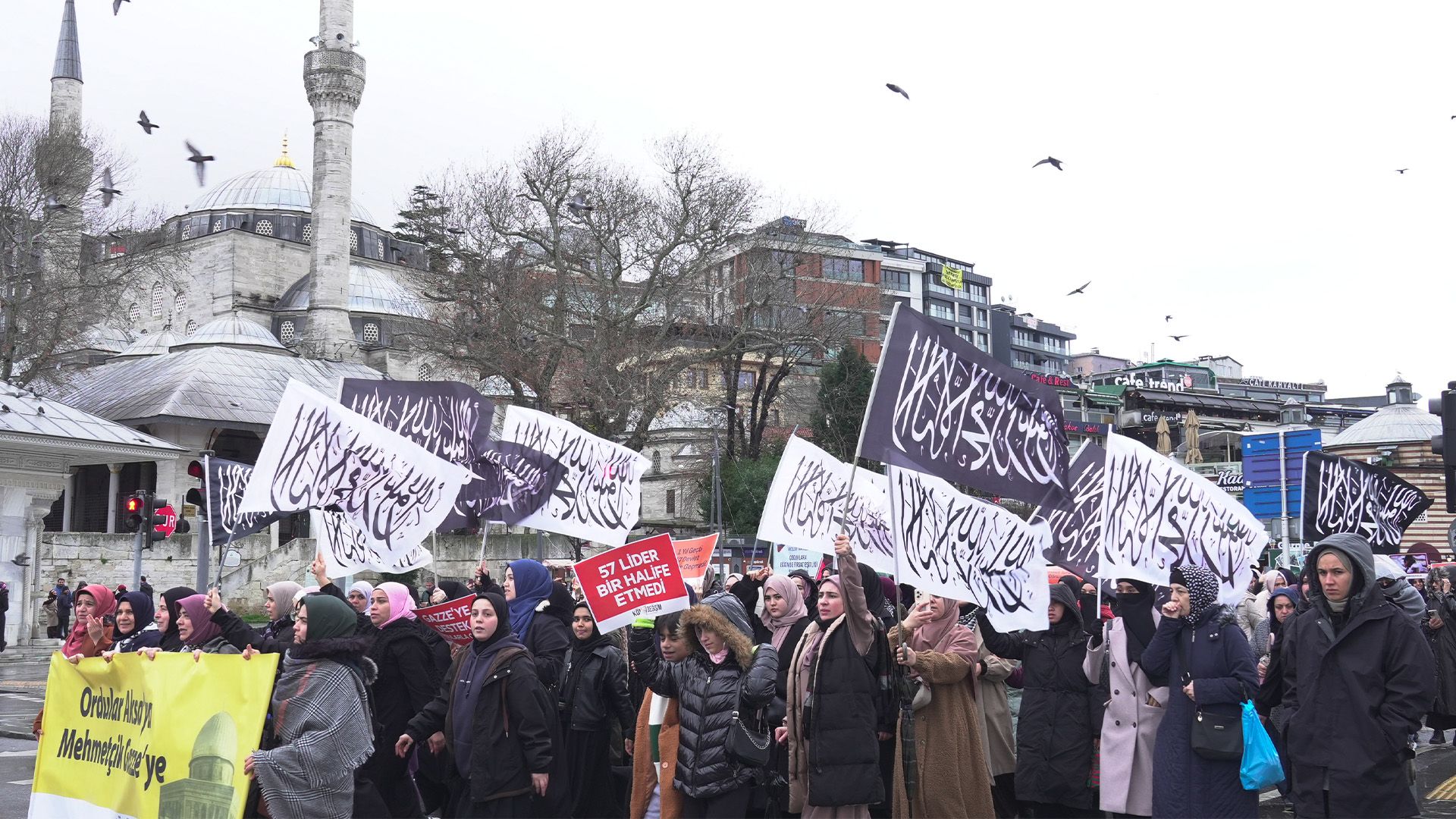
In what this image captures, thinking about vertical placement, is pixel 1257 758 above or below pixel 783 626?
below

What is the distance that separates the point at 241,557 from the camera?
3475 cm

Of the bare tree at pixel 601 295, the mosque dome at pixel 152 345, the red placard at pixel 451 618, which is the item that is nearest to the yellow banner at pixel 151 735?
the red placard at pixel 451 618

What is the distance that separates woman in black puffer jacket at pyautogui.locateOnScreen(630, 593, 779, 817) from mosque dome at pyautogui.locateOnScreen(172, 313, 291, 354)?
166 ft

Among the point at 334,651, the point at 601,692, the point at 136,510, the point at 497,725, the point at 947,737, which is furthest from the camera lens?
the point at 136,510

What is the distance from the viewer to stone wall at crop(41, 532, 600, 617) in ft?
94.9

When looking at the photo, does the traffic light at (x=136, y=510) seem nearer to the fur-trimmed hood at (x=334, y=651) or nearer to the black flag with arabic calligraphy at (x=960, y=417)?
the fur-trimmed hood at (x=334, y=651)

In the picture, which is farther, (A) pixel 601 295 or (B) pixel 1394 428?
(B) pixel 1394 428

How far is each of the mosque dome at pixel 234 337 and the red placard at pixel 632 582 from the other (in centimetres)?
4950

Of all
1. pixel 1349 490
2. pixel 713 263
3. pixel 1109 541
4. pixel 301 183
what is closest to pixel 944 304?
pixel 301 183

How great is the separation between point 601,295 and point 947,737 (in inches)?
1258

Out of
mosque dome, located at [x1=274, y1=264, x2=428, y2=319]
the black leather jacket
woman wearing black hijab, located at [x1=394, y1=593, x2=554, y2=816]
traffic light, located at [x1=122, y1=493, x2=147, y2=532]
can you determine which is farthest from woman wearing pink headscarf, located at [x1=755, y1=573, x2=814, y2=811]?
mosque dome, located at [x1=274, y1=264, x2=428, y2=319]

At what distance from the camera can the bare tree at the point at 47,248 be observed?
3631 centimetres

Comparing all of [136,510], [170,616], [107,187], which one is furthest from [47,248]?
[170,616]

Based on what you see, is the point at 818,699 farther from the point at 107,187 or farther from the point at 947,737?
the point at 107,187
